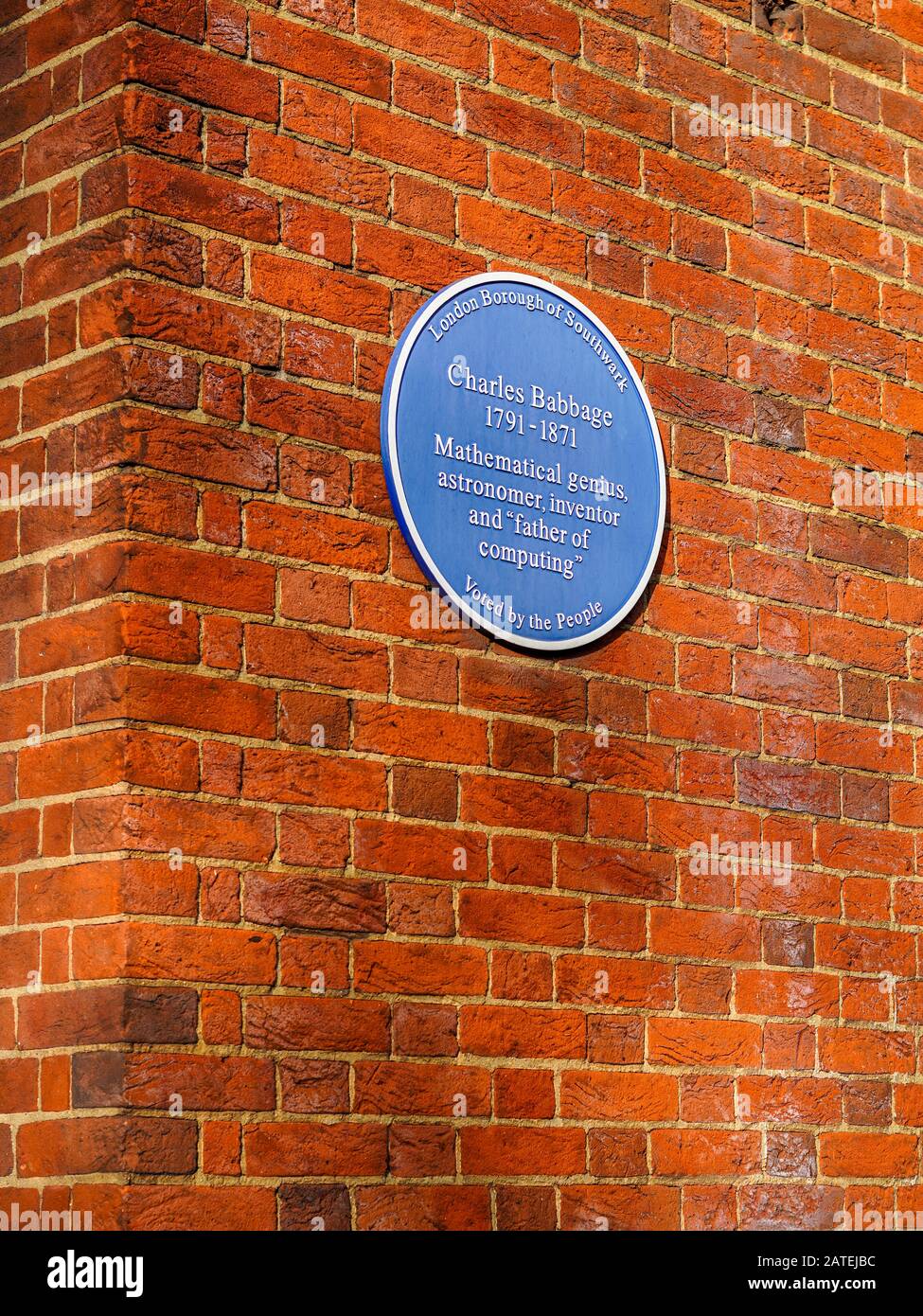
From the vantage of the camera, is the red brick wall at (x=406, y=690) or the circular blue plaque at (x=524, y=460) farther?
the circular blue plaque at (x=524, y=460)

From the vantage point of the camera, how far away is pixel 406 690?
3420mm

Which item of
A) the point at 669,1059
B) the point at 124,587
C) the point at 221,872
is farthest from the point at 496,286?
the point at 669,1059

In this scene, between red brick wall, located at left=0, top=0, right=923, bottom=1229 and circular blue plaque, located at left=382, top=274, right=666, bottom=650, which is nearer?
red brick wall, located at left=0, top=0, right=923, bottom=1229

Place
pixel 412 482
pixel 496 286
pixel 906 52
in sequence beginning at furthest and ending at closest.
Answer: pixel 906 52, pixel 496 286, pixel 412 482

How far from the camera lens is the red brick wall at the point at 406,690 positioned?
3066mm

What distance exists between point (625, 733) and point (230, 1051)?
1.13 m

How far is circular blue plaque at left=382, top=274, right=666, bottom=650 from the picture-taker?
3.51 m

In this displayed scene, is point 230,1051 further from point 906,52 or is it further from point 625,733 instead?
point 906,52

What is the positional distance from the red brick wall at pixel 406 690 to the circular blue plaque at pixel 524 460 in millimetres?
65

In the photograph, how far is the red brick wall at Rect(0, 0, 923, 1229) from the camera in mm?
3066

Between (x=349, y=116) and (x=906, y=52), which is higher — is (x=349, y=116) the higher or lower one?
the lower one

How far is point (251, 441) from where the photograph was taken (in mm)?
3273

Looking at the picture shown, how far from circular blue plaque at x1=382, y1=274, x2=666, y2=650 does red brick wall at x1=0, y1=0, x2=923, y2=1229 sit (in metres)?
0.06

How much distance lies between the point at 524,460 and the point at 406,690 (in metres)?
0.56
